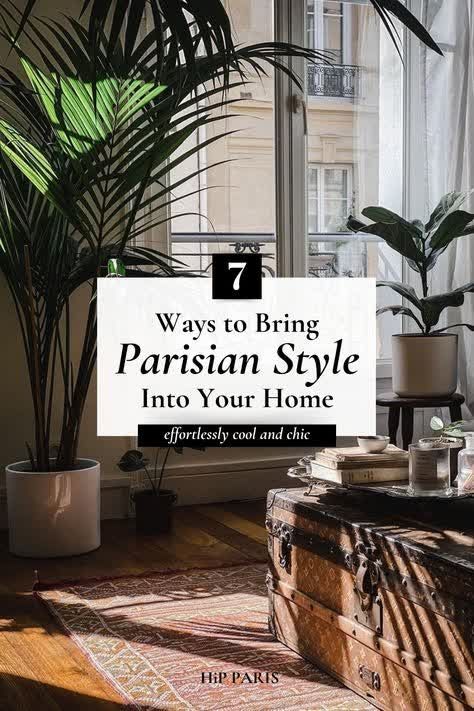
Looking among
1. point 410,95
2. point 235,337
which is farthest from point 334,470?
point 410,95

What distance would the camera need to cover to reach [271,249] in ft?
14.0

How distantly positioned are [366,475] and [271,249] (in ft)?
7.05

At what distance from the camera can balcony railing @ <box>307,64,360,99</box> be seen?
14.2 ft

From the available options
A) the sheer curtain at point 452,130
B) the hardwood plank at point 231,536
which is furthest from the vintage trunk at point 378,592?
the sheer curtain at point 452,130

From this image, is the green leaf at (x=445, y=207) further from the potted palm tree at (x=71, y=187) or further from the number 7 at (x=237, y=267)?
the potted palm tree at (x=71, y=187)

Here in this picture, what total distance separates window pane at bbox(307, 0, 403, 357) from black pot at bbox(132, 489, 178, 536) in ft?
4.26

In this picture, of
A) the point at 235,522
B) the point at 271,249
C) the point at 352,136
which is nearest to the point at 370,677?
the point at 235,522

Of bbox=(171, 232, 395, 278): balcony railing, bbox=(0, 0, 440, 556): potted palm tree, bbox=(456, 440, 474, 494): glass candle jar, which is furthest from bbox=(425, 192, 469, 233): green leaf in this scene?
bbox=(456, 440, 474, 494): glass candle jar

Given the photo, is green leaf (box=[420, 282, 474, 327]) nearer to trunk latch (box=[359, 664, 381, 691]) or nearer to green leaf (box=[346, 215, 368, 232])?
green leaf (box=[346, 215, 368, 232])

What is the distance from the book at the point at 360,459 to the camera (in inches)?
88.1

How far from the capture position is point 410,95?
451 cm

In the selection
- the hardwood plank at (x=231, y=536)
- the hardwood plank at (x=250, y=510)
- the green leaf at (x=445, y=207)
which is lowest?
the hardwood plank at (x=231, y=536)

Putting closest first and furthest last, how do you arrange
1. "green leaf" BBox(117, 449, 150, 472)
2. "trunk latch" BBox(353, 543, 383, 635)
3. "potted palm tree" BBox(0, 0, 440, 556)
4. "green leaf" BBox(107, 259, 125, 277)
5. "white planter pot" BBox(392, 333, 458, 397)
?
"trunk latch" BBox(353, 543, 383, 635) → "green leaf" BBox(107, 259, 125, 277) → "potted palm tree" BBox(0, 0, 440, 556) → "green leaf" BBox(117, 449, 150, 472) → "white planter pot" BBox(392, 333, 458, 397)

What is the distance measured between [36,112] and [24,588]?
148cm
